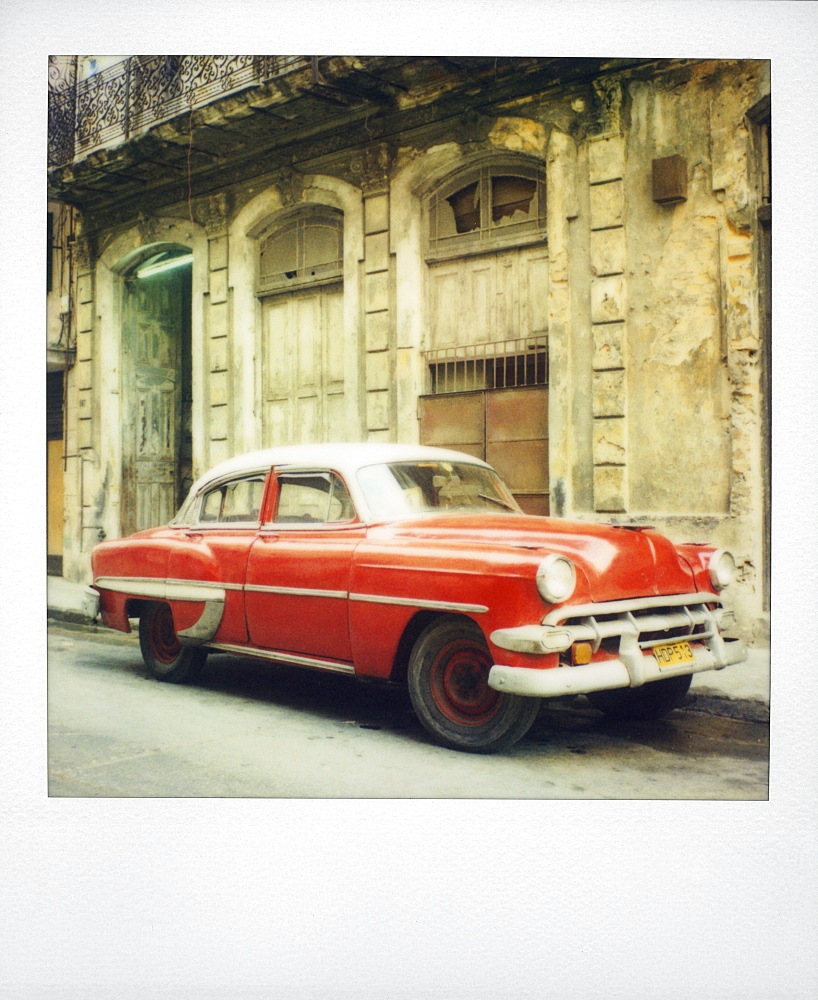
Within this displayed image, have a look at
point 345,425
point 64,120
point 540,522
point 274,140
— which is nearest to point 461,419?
point 345,425

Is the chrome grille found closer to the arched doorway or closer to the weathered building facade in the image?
the weathered building facade

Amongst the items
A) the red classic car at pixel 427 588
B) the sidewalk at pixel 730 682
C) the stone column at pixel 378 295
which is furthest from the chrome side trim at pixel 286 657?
the stone column at pixel 378 295

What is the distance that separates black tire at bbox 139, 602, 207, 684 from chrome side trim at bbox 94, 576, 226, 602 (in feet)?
0.45

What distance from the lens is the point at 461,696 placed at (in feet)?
10.5

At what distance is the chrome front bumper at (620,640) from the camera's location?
2.84m

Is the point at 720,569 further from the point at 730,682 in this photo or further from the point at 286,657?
the point at 286,657

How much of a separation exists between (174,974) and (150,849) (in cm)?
45

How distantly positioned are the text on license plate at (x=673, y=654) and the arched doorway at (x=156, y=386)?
2.67 m

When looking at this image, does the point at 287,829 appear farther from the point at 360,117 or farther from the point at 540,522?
the point at 360,117

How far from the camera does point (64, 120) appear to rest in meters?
3.64

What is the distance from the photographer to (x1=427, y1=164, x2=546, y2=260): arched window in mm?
4777

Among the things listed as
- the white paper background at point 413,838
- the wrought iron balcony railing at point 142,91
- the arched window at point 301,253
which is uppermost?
the wrought iron balcony railing at point 142,91

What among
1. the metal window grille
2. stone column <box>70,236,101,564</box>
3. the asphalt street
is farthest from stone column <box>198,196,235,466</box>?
the asphalt street

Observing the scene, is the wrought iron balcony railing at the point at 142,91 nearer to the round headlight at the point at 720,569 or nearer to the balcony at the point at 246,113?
the balcony at the point at 246,113
